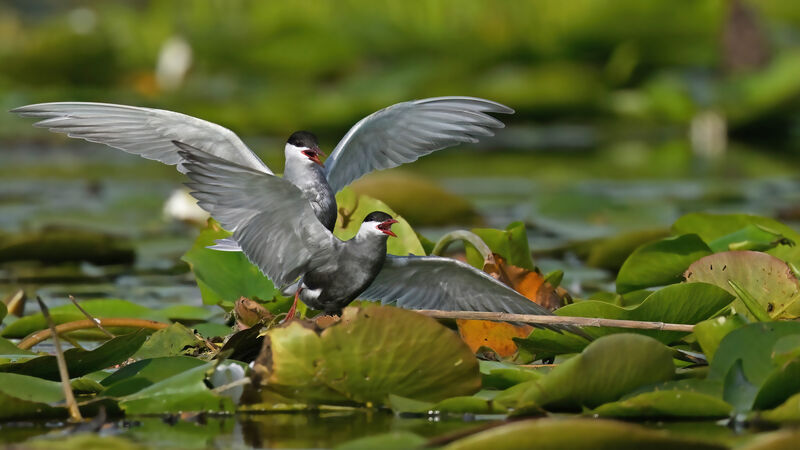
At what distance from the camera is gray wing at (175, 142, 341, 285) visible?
8.19 ft

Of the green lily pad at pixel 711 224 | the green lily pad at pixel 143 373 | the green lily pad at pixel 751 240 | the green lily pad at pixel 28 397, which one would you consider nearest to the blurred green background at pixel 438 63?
the green lily pad at pixel 711 224

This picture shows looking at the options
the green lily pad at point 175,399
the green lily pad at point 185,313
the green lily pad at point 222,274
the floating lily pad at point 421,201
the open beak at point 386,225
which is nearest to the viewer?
the green lily pad at point 175,399

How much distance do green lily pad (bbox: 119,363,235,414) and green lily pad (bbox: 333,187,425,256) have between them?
3.09 ft

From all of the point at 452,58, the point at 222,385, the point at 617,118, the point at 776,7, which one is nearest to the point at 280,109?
the point at 452,58

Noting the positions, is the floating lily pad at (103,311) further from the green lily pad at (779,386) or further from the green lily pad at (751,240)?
the green lily pad at (779,386)

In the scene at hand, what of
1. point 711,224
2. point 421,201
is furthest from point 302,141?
point 421,201

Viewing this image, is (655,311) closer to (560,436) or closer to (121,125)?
(560,436)

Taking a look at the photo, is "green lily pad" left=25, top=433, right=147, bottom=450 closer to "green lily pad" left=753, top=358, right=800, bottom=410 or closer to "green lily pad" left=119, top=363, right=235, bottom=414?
"green lily pad" left=119, top=363, right=235, bottom=414

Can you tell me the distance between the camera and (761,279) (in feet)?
9.63

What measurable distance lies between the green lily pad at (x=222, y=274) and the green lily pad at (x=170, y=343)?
0.36 m

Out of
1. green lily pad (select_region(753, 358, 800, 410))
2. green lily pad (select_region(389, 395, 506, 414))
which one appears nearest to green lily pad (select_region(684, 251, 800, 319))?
green lily pad (select_region(753, 358, 800, 410))

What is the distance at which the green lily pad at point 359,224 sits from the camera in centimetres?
337

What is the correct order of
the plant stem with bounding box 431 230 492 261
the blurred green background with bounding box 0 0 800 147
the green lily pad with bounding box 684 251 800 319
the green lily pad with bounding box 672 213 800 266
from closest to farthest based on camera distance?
1. the green lily pad with bounding box 684 251 800 319
2. the plant stem with bounding box 431 230 492 261
3. the green lily pad with bounding box 672 213 800 266
4. the blurred green background with bounding box 0 0 800 147

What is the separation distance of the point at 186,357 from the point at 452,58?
1015 centimetres
